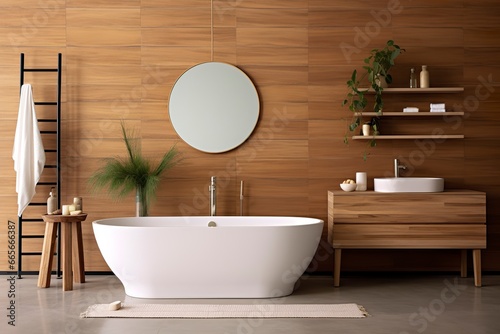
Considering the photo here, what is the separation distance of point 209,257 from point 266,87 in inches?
75.9

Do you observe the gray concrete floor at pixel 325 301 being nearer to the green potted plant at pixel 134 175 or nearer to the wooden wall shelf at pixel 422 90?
the green potted plant at pixel 134 175

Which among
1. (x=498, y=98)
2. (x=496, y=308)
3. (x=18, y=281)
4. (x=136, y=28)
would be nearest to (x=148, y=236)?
(x=18, y=281)

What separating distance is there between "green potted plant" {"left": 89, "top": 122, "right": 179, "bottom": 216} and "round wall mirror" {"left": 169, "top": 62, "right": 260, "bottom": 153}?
0.28 meters

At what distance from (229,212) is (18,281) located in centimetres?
200

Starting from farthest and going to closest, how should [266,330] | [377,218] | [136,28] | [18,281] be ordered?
[136,28] < [18,281] < [377,218] < [266,330]

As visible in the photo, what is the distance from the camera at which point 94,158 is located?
18.7 feet

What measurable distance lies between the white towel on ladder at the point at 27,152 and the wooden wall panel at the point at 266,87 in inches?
10.1

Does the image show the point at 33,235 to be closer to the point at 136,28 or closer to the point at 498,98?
the point at 136,28

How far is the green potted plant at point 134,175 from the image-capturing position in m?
5.46

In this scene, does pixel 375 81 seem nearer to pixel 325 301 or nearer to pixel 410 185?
pixel 410 185

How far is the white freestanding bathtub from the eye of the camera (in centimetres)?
448

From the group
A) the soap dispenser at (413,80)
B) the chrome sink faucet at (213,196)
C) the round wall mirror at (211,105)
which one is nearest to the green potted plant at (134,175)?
the round wall mirror at (211,105)

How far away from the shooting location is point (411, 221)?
16.5 feet

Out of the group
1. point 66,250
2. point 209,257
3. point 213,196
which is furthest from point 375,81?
point 66,250
